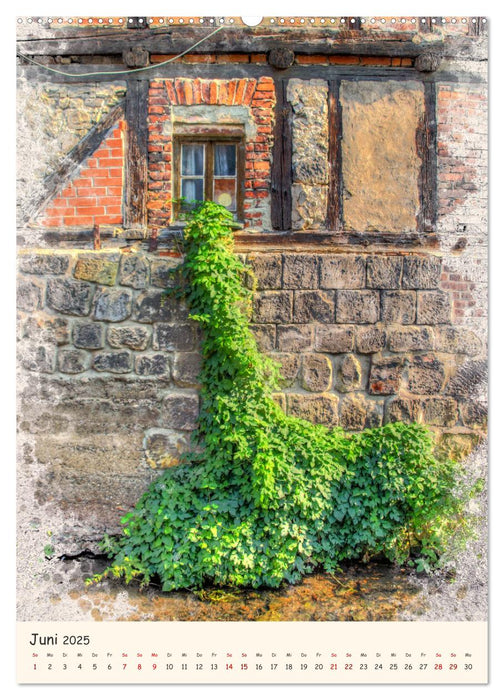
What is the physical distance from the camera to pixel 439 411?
3992mm

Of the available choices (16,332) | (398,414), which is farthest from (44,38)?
(398,414)

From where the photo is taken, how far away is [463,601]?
3645mm

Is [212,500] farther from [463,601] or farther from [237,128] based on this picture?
[237,128]

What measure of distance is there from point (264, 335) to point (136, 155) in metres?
1.65

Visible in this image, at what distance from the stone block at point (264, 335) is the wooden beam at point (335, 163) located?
0.89 m

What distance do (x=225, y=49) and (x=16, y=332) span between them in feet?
8.40

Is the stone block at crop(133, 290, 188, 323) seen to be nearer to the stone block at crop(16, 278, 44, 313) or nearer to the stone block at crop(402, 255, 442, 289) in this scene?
the stone block at crop(16, 278, 44, 313)

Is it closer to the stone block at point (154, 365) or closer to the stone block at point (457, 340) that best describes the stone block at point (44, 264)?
the stone block at point (154, 365)

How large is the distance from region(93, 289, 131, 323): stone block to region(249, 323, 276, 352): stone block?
962 mm

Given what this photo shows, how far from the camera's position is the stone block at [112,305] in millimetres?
3941

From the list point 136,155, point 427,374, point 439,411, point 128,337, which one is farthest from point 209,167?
point 439,411

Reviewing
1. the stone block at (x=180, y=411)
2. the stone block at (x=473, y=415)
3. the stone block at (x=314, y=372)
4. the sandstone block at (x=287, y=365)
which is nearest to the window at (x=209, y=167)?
the sandstone block at (x=287, y=365)

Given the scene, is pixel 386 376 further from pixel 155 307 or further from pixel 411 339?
pixel 155 307

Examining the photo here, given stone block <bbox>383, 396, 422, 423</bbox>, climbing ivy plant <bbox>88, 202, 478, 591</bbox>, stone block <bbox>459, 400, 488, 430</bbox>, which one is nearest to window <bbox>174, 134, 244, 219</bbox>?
climbing ivy plant <bbox>88, 202, 478, 591</bbox>
